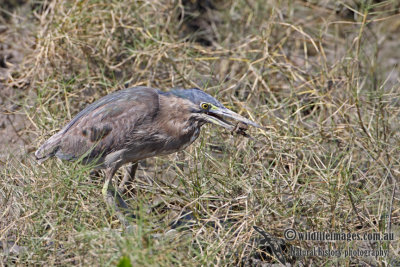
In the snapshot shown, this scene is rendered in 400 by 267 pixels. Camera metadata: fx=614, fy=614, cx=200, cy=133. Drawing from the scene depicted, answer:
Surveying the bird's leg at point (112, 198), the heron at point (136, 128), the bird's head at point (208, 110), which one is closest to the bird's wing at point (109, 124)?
the heron at point (136, 128)

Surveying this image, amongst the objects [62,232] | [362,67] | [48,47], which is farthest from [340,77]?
[62,232]

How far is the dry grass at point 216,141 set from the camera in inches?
136

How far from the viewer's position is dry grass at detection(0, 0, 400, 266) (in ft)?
11.4

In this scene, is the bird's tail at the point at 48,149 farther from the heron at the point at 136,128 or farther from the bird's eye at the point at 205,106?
the bird's eye at the point at 205,106

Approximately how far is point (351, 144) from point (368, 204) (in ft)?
2.46

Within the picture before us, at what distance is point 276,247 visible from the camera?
374cm

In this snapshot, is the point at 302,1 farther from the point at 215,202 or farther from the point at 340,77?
the point at 215,202

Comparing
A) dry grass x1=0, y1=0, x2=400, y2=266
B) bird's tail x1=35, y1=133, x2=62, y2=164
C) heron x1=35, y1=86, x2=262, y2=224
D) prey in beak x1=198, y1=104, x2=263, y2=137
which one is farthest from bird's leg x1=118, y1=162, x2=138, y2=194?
prey in beak x1=198, y1=104, x2=263, y2=137

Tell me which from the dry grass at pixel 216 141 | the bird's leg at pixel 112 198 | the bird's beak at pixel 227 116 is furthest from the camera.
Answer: the bird's beak at pixel 227 116

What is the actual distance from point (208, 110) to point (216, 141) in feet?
2.10

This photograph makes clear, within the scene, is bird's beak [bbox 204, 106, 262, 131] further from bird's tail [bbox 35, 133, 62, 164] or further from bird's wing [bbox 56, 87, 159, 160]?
bird's tail [bbox 35, 133, 62, 164]

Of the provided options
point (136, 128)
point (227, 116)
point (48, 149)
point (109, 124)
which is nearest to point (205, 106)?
point (227, 116)

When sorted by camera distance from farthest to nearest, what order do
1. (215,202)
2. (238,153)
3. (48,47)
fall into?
(48,47) < (238,153) < (215,202)

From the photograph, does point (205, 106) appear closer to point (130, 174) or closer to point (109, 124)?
point (109, 124)
